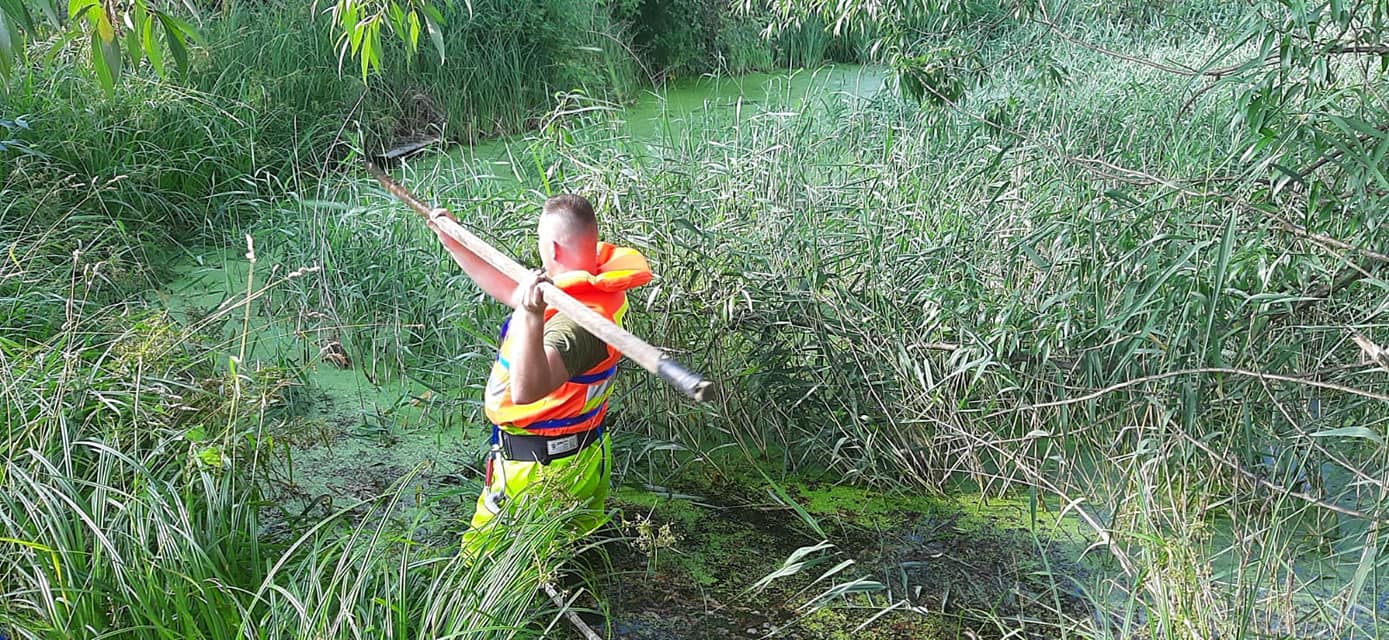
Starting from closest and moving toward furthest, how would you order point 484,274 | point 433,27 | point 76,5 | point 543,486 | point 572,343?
1. point 76,5
2. point 433,27
3. point 572,343
4. point 543,486
5. point 484,274

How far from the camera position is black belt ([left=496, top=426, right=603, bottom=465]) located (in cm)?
260

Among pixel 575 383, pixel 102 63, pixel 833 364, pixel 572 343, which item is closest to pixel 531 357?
pixel 572 343

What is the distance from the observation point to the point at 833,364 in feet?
10.5

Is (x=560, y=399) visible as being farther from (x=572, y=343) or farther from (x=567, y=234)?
(x=567, y=234)

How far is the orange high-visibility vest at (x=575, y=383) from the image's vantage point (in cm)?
251

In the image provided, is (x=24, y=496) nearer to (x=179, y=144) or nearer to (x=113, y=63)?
(x=113, y=63)

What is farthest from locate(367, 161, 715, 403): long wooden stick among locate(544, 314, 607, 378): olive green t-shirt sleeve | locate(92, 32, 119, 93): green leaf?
locate(92, 32, 119, 93): green leaf

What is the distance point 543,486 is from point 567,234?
0.54 m

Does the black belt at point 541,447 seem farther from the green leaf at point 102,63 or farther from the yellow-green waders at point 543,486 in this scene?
the green leaf at point 102,63

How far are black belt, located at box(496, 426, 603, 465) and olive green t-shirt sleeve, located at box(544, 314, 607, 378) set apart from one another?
8.5 inches

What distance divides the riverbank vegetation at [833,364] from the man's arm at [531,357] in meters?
0.30

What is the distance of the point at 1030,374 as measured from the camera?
10.1 ft

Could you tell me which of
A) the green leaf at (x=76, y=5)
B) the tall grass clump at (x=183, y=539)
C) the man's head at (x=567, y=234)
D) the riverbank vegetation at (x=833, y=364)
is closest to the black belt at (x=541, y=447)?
the tall grass clump at (x=183, y=539)

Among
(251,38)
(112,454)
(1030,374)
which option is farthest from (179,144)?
(1030,374)
